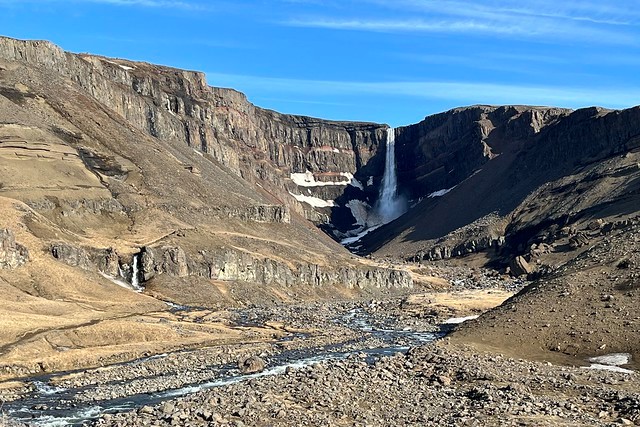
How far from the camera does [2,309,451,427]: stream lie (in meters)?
35.2

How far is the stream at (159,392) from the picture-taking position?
35.2 m

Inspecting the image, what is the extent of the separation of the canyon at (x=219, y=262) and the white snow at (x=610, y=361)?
1.71 ft

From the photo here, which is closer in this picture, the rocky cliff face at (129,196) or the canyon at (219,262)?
the canyon at (219,262)

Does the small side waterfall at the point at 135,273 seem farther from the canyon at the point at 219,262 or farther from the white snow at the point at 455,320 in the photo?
the white snow at the point at 455,320

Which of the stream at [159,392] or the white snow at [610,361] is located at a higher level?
the white snow at [610,361]

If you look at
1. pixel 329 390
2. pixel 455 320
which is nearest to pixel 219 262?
pixel 455 320

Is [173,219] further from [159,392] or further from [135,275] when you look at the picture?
[159,392]

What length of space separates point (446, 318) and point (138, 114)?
110m

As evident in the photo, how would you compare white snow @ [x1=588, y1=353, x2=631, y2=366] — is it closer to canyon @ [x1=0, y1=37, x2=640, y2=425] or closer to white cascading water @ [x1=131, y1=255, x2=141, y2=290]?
canyon @ [x1=0, y1=37, x2=640, y2=425]

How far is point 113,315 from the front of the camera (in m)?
68.9

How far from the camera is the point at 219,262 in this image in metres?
99.6

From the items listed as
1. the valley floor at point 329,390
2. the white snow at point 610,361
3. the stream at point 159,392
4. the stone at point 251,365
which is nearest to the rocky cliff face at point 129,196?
the stream at point 159,392

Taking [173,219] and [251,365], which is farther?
[173,219]

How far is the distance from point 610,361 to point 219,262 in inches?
2637
